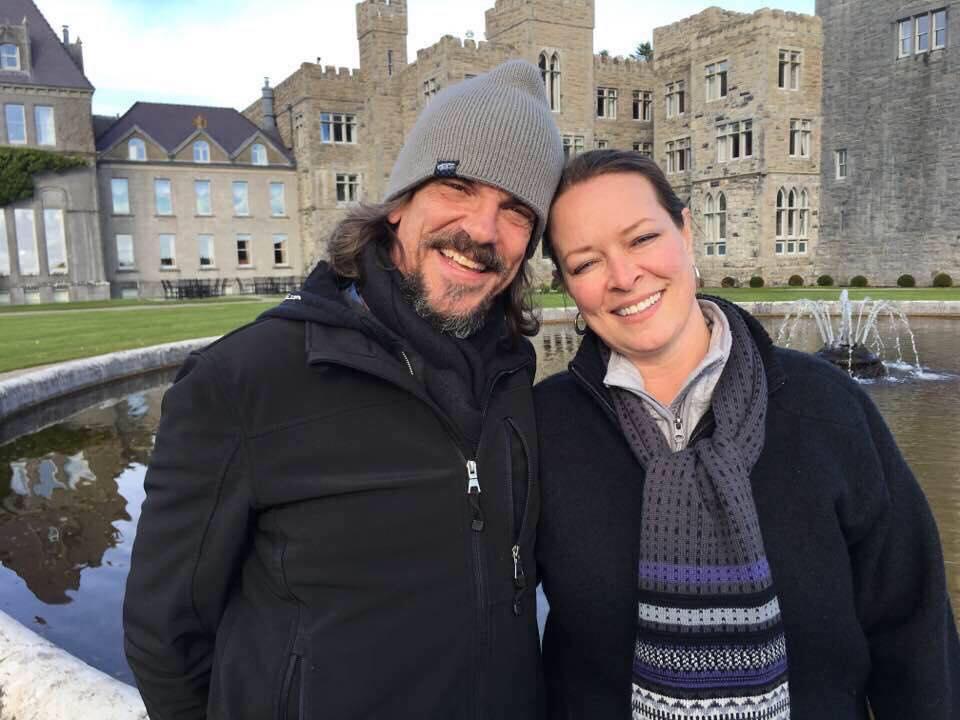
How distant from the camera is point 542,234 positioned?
2.09m

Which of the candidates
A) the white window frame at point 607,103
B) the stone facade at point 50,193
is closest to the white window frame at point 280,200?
the stone facade at point 50,193

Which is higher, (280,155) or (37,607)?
(280,155)

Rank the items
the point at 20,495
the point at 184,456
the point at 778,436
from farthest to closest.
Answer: the point at 20,495
the point at 778,436
the point at 184,456

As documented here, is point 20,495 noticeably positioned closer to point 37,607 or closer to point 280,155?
point 37,607

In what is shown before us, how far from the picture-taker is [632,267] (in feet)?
6.11

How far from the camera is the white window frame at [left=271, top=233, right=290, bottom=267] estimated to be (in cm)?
3606

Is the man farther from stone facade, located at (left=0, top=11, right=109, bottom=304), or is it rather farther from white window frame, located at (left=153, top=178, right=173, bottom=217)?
white window frame, located at (left=153, top=178, right=173, bottom=217)

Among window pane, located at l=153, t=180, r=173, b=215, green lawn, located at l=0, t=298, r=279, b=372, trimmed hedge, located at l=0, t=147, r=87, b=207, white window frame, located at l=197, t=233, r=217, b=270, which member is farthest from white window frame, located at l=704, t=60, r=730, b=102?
trimmed hedge, located at l=0, t=147, r=87, b=207

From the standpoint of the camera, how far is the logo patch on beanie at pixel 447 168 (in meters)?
1.98

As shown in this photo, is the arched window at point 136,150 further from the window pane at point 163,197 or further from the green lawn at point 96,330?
the green lawn at point 96,330

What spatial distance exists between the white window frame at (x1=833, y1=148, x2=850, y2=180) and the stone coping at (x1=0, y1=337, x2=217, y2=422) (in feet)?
86.5

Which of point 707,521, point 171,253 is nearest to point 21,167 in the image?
point 171,253

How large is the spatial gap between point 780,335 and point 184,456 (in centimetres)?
1314

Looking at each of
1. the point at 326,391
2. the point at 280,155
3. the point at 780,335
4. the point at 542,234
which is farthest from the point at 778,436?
the point at 280,155
